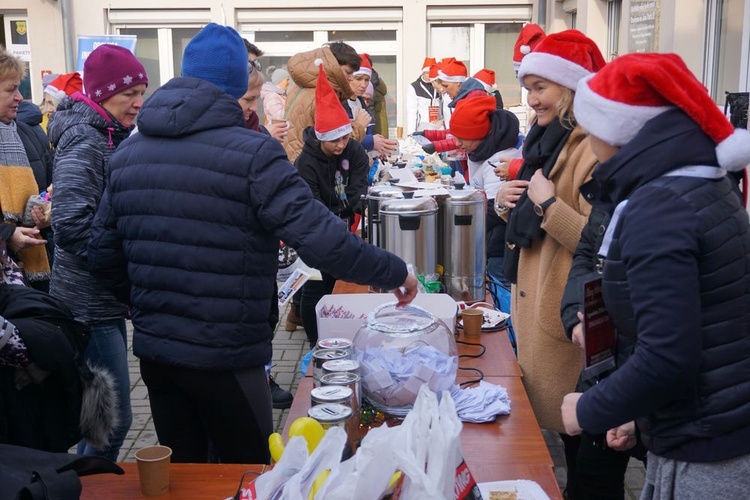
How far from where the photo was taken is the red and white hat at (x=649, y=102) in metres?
1.59

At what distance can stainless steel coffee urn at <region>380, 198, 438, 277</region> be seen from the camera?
3455 millimetres

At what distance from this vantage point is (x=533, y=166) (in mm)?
2916

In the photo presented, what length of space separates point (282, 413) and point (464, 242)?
1693mm

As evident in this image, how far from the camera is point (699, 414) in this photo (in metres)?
1.63

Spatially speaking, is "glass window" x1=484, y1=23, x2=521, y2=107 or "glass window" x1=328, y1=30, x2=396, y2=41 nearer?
"glass window" x1=484, y1=23, x2=521, y2=107

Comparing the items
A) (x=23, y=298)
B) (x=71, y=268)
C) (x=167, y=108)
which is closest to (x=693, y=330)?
(x=167, y=108)

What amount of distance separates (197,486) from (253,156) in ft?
2.89

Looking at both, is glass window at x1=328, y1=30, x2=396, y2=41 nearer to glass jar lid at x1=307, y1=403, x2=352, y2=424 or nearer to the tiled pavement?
the tiled pavement

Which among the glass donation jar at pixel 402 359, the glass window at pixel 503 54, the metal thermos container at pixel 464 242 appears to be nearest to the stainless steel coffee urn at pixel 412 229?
the metal thermos container at pixel 464 242

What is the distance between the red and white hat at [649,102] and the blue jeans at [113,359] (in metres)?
1.99

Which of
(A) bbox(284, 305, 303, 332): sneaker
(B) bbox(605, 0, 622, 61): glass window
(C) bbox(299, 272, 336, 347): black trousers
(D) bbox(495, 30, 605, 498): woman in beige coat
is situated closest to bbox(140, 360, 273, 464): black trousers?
(D) bbox(495, 30, 605, 498): woman in beige coat

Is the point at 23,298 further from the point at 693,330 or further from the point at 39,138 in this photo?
the point at 39,138

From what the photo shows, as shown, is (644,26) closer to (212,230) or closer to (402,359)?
(402,359)

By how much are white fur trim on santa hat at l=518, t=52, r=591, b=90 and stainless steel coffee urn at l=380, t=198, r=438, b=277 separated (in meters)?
0.89
